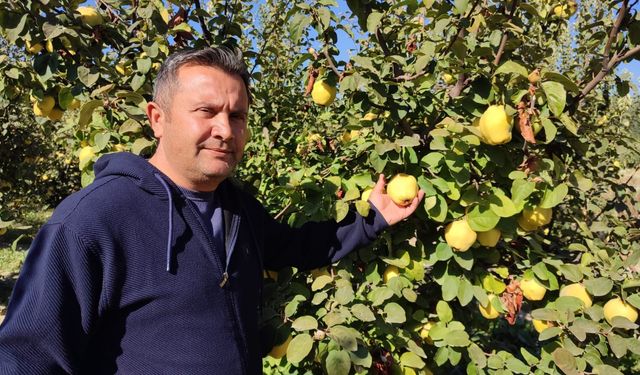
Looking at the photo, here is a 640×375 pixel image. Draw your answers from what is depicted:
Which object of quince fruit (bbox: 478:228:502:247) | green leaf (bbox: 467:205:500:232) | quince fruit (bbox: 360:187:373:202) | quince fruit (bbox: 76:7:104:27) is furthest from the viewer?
quince fruit (bbox: 76:7:104:27)

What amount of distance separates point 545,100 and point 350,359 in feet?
3.27

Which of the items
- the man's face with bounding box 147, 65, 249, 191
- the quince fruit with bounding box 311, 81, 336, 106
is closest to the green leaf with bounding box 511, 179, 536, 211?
the quince fruit with bounding box 311, 81, 336, 106

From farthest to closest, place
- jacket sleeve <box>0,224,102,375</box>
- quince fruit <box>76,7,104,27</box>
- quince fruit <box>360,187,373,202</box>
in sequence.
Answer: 1. quince fruit <box>76,7,104,27</box>
2. quince fruit <box>360,187,373,202</box>
3. jacket sleeve <box>0,224,102,375</box>

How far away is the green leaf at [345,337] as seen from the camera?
4.31 ft

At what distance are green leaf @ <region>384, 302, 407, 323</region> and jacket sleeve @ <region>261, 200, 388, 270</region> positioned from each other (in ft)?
0.80

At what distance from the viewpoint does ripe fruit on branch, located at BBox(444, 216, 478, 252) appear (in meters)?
1.57

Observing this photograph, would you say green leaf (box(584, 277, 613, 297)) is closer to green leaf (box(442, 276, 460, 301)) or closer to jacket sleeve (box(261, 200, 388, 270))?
green leaf (box(442, 276, 460, 301))

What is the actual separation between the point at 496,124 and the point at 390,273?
2.10 ft

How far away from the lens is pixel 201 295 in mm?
1248


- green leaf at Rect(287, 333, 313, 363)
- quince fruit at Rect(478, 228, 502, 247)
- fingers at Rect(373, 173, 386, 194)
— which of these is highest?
fingers at Rect(373, 173, 386, 194)

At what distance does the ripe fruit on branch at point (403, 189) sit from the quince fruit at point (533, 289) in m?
0.52

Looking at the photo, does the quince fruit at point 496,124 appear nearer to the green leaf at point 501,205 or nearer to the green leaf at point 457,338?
the green leaf at point 501,205

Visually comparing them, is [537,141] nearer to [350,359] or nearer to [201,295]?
[350,359]

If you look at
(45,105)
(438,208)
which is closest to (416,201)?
(438,208)
